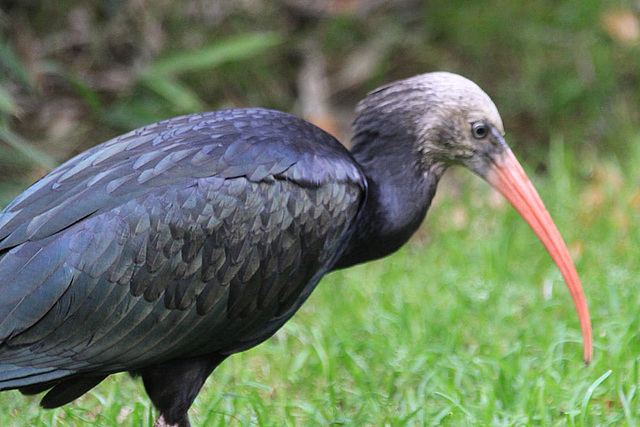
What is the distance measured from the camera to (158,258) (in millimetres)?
3414

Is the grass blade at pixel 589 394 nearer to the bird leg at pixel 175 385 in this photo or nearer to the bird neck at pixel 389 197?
the bird neck at pixel 389 197

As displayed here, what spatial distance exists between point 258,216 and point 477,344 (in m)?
1.72

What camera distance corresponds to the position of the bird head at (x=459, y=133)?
4.01 metres

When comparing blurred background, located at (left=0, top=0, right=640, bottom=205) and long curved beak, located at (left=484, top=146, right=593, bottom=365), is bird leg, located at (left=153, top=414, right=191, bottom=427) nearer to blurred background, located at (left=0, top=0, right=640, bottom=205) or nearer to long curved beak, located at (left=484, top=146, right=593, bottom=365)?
long curved beak, located at (left=484, top=146, right=593, bottom=365)

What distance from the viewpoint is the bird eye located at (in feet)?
13.2

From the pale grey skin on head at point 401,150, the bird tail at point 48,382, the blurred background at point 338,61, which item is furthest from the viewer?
the blurred background at point 338,61

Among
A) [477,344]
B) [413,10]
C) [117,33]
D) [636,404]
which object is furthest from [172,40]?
[636,404]

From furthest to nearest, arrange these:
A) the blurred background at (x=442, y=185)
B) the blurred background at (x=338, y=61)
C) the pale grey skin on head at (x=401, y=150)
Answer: the blurred background at (x=338, y=61)
the blurred background at (x=442, y=185)
the pale grey skin on head at (x=401, y=150)

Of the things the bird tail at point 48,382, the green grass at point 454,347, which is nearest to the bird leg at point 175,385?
the bird tail at point 48,382

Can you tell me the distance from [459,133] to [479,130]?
9 centimetres

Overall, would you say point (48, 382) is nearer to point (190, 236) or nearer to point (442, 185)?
point (190, 236)

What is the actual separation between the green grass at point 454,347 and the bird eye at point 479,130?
3.36ft

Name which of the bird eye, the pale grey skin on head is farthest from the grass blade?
the bird eye

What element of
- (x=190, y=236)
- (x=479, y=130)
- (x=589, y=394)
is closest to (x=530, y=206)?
(x=479, y=130)
